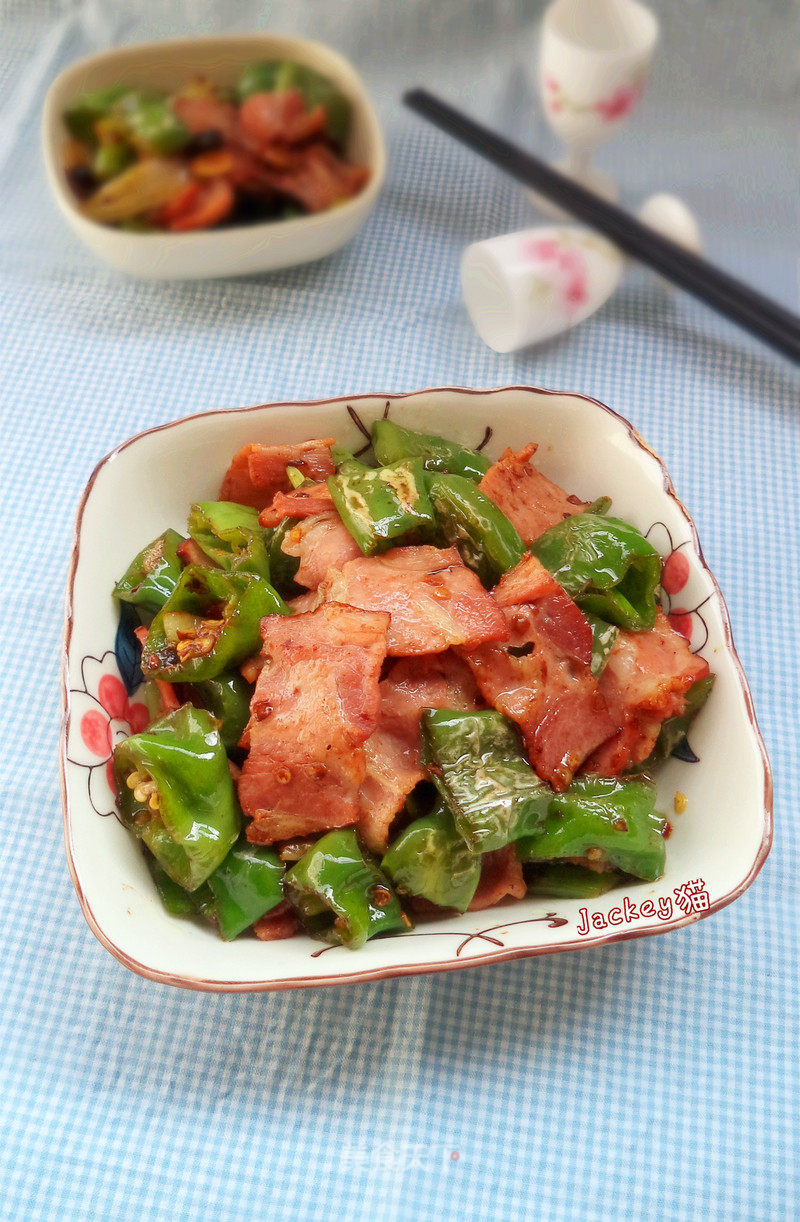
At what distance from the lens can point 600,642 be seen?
143 cm

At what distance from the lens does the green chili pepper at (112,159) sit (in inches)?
94.0

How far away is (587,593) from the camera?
1457 millimetres

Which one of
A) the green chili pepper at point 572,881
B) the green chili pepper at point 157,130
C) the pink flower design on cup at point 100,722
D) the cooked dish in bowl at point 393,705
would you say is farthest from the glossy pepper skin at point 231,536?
the green chili pepper at point 157,130

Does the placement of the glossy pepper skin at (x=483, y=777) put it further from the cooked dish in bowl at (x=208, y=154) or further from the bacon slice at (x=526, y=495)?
the cooked dish in bowl at (x=208, y=154)

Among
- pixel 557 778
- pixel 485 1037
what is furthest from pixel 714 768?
pixel 485 1037

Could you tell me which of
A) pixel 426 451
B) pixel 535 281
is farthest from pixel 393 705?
pixel 535 281

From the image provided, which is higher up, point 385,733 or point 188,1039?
point 385,733

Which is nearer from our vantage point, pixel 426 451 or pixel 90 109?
pixel 426 451

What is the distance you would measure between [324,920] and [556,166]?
2.33 meters

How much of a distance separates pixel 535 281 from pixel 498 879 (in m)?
1.54

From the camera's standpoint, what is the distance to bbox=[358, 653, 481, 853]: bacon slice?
130cm

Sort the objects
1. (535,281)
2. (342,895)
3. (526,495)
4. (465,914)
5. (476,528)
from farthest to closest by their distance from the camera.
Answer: (535,281)
(526,495)
(476,528)
(465,914)
(342,895)

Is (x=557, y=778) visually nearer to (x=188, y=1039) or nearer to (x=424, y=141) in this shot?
(x=188, y=1039)

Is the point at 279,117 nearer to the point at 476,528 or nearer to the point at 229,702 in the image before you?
the point at 476,528
